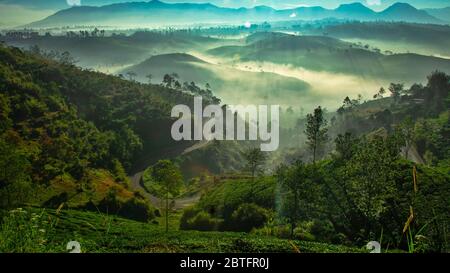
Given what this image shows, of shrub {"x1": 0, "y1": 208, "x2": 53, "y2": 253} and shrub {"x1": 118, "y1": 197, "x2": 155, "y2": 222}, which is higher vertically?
shrub {"x1": 0, "y1": 208, "x2": 53, "y2": 253}

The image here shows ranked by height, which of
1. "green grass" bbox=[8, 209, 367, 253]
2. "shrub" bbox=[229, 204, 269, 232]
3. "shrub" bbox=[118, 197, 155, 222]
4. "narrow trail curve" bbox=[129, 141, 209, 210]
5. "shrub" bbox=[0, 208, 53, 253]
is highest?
"shrub" bbox=[0, 208, 53, 253]

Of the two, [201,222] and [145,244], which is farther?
[201,222]

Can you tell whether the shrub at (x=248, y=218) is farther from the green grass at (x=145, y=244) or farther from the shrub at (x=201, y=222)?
the green grass at (x=145, y=244)

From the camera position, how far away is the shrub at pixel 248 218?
149 ft

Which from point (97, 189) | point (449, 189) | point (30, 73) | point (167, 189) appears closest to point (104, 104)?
point (30, 73)

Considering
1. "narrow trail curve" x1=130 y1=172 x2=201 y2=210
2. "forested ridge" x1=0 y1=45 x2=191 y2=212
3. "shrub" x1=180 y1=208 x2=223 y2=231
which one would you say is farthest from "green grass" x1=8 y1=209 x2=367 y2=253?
"narrow trail curve" x1=130 y1=172 x2=201 y2=210

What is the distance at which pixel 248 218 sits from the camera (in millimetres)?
46531

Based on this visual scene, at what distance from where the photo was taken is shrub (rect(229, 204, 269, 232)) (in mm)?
45281

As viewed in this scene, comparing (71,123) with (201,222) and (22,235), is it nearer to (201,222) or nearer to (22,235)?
(201,222)

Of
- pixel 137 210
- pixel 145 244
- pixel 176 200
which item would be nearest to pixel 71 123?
pixel 176 200

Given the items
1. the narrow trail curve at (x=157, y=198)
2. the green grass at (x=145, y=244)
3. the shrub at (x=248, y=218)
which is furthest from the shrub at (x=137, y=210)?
the green grass at (x=145, y=244)

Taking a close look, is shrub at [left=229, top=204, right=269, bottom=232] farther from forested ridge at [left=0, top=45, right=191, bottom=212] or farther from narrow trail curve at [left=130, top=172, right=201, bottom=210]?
forested ridge at [left=0, top=45, right=191, bottom=212]
